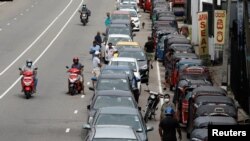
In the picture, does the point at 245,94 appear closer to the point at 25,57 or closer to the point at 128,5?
the point at 25,57

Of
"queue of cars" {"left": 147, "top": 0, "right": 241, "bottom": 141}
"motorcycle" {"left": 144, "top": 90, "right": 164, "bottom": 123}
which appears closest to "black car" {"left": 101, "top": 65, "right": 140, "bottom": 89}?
"queue of cars" {"left": 147, "top": 0, "right": 241, "bottom": 141}

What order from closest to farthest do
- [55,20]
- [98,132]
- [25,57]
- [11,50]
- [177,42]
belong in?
1. [98,132]
2. [177,42]
3. [25,57]
4. [11,50]
5. [55,20]

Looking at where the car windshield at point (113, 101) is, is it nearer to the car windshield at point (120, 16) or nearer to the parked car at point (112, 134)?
the parked car at point (112, 134)

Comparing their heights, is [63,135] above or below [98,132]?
below

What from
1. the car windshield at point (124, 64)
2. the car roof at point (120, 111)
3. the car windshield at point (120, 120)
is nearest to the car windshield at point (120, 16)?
the car windshield at point (124, 64)

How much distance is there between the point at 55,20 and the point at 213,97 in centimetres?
4656

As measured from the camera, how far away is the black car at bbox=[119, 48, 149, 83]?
42125mm

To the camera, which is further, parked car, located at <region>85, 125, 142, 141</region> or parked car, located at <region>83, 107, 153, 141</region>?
parked car, located at <region>83, 107, 153, 141</region>

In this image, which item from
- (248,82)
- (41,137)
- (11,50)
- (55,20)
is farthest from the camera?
(55,20)

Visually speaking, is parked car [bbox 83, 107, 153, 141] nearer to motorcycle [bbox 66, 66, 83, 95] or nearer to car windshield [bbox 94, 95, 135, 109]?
car windshield [bbox 94, 95, 135, 109]

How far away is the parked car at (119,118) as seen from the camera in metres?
24.4

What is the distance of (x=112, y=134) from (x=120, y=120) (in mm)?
3615

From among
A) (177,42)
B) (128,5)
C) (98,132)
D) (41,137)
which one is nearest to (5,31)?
(128,5)

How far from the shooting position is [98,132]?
21359 mm
